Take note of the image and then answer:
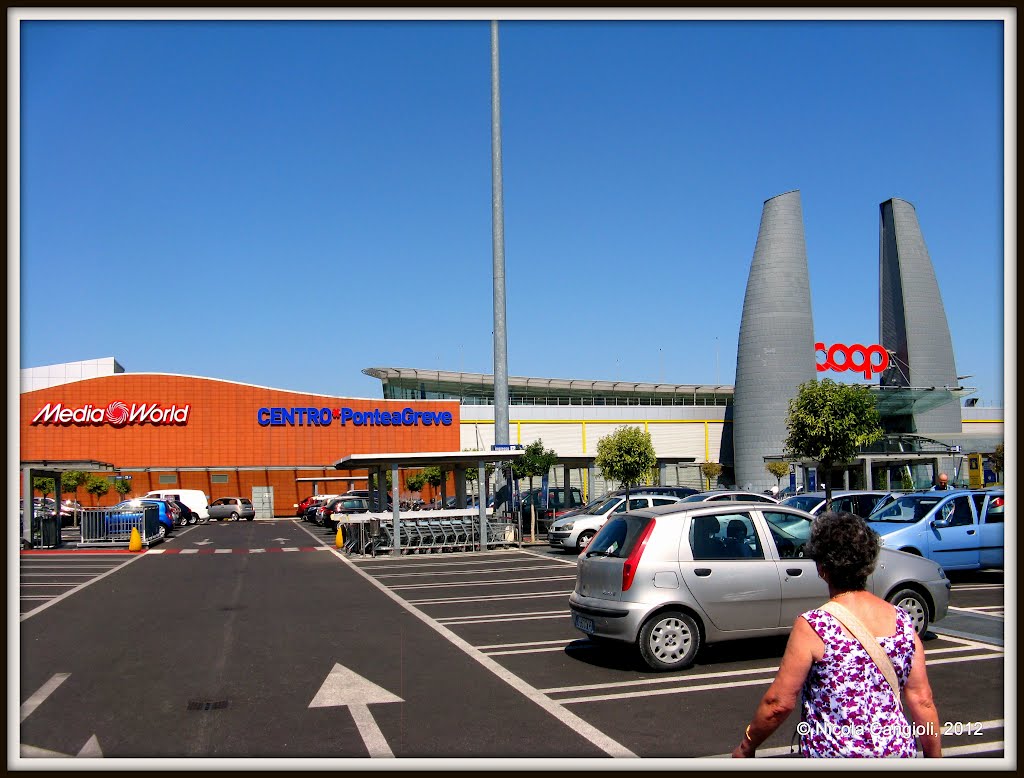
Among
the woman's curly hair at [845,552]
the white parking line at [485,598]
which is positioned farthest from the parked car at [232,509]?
the woman's curly hair at [845,552]

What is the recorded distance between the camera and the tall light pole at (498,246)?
24.0 meters

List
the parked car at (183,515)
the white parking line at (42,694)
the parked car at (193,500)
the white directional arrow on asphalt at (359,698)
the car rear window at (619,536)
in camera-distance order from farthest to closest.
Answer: the parked car at (193,500)
the parked car at (183,515)
the car rear window at (619,536)
the white parking line at (42,694)
the white directional arrow on asphalt at (359,698)

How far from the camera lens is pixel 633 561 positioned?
28.7 ft

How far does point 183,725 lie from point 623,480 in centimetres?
2498

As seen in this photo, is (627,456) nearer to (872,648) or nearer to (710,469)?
(872,648)

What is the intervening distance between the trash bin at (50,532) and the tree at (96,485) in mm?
28381

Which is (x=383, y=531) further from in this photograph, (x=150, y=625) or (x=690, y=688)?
(x=690, y=688)

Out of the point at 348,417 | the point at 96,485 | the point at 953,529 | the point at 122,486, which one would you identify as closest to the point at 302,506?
the point at 348,417

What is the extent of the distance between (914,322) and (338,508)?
121 feet

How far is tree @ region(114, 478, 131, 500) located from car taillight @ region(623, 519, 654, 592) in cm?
5319

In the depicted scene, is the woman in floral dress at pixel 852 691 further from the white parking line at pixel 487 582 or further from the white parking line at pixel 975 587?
the white parking line at pixel 487 582

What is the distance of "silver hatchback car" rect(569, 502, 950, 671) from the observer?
28.5ft

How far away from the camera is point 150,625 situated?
12.4 meters

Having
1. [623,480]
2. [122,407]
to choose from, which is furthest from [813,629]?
[122,407]
